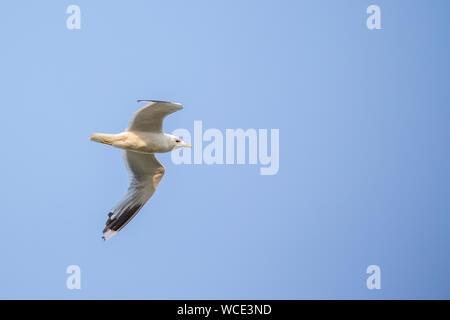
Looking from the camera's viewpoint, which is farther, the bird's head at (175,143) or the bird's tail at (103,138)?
the bird's head at (175,143)

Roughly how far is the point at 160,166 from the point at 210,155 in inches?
39.5

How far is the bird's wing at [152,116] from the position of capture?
4.02 metres

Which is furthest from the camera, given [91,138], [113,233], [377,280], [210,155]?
[377,280]

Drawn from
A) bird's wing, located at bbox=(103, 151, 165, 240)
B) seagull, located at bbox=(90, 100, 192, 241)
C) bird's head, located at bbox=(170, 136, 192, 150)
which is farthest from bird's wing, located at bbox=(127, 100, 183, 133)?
bird's wing, located at bbox=(103, 151, 165, 240)

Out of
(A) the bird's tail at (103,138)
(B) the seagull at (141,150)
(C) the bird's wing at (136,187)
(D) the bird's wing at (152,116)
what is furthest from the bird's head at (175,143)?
(A) the bird's tail at (103,138)

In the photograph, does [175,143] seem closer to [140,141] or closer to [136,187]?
[140,141]

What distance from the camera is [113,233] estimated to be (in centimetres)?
460

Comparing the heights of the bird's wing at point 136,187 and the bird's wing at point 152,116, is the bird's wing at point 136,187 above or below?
below

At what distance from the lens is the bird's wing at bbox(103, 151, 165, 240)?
15.1ft

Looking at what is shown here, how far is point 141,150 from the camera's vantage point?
432 cm

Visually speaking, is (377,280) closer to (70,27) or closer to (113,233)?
(113,233)

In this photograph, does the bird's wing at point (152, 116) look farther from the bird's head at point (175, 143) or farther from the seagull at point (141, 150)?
the bird's head at point (175, 143)

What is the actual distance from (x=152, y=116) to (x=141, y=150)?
28 cm
